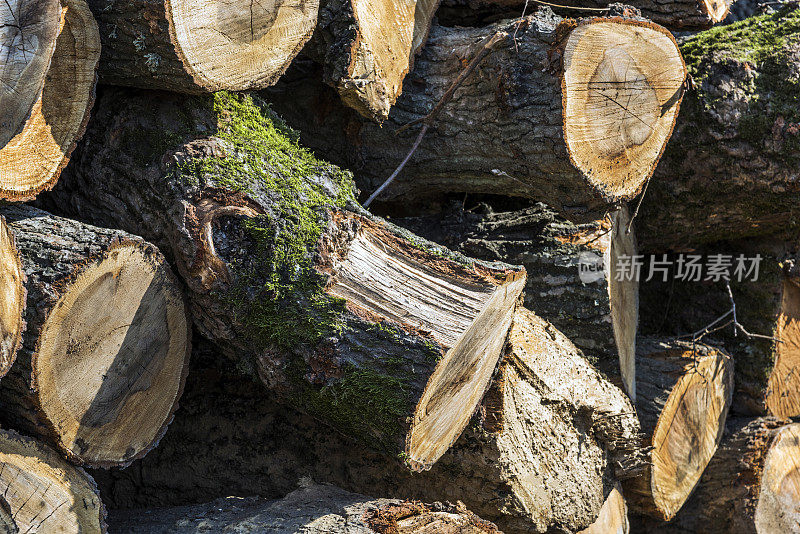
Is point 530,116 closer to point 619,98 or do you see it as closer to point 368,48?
point 619,98

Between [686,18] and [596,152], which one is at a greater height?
[686,18]

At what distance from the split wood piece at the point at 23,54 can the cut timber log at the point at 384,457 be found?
1.03m

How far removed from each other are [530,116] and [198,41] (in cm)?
113

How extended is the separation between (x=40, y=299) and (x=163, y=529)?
80 cm

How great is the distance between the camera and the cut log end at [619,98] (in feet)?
7.77

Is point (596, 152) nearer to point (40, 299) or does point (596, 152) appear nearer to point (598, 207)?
point (598, 207)

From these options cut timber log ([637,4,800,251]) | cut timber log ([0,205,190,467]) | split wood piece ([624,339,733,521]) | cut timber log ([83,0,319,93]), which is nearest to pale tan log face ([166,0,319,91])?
cut timber log ([83,0,319,93])

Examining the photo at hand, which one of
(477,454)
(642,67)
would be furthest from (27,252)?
(642,67)

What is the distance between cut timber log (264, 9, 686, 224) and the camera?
2383mm

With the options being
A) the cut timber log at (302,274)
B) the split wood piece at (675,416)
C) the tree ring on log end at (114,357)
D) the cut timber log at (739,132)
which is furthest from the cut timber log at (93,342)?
the cut timber log at (739,132)

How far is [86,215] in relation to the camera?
2154 mm

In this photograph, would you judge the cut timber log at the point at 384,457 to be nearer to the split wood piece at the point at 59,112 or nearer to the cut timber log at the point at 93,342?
the cut timber log at the point at 93,342

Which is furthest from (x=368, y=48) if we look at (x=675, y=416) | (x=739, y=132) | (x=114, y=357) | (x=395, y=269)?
(x=675, y=416)

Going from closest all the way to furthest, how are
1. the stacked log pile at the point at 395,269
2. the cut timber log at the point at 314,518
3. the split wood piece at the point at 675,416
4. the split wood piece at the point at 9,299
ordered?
the split wood piece at the point at 9,299 < the stacked log pile at the point at 395,269 < the cut timber log at the point at 314,518 < the split wood piece at the point at 675,416
